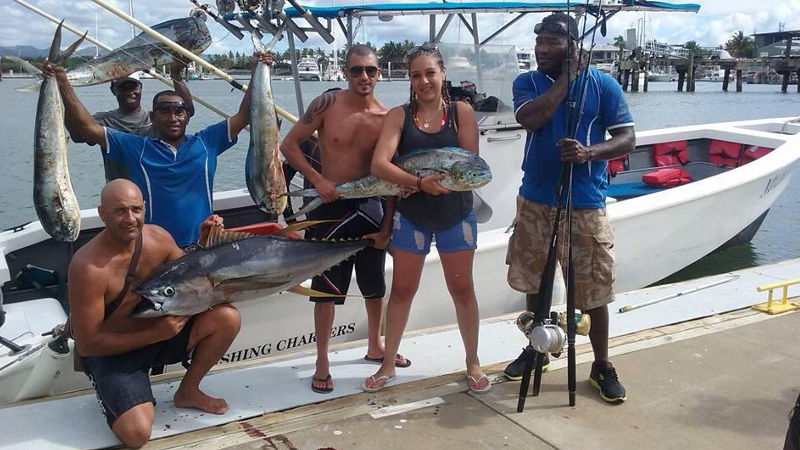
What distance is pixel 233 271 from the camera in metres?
2.95

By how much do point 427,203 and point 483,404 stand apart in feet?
3.14

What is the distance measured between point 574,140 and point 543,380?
1.22m

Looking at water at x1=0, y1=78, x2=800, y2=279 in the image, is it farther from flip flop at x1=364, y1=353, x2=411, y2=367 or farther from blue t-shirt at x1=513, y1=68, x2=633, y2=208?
blue t-shirt at x1=513, y1=68, x2=633, y2=208

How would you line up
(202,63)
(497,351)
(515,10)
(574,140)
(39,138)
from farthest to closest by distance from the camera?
(515,10), (497,351), (202,63), (574,140), (39,138)

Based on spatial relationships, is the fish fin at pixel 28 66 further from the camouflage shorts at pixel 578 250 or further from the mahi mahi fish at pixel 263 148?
the camouflage shorts at pixel 578 250

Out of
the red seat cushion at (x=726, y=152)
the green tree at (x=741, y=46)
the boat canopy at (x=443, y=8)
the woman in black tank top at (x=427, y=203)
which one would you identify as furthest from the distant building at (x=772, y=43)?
the woman in black tank top at (x=427, y=203)

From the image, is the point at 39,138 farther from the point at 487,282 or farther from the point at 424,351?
the point at 487,282

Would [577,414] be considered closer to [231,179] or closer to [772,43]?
[231,179]

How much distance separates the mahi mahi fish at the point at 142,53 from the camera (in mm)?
2975

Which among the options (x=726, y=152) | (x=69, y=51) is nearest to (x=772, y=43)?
(x=726, y=152)

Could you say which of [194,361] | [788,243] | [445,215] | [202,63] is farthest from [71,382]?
[788,243]

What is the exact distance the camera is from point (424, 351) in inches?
150

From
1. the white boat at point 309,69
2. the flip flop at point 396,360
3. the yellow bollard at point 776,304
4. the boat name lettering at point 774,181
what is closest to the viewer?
the flip flop at point 396,360

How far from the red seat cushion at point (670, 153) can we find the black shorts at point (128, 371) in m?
7.71
